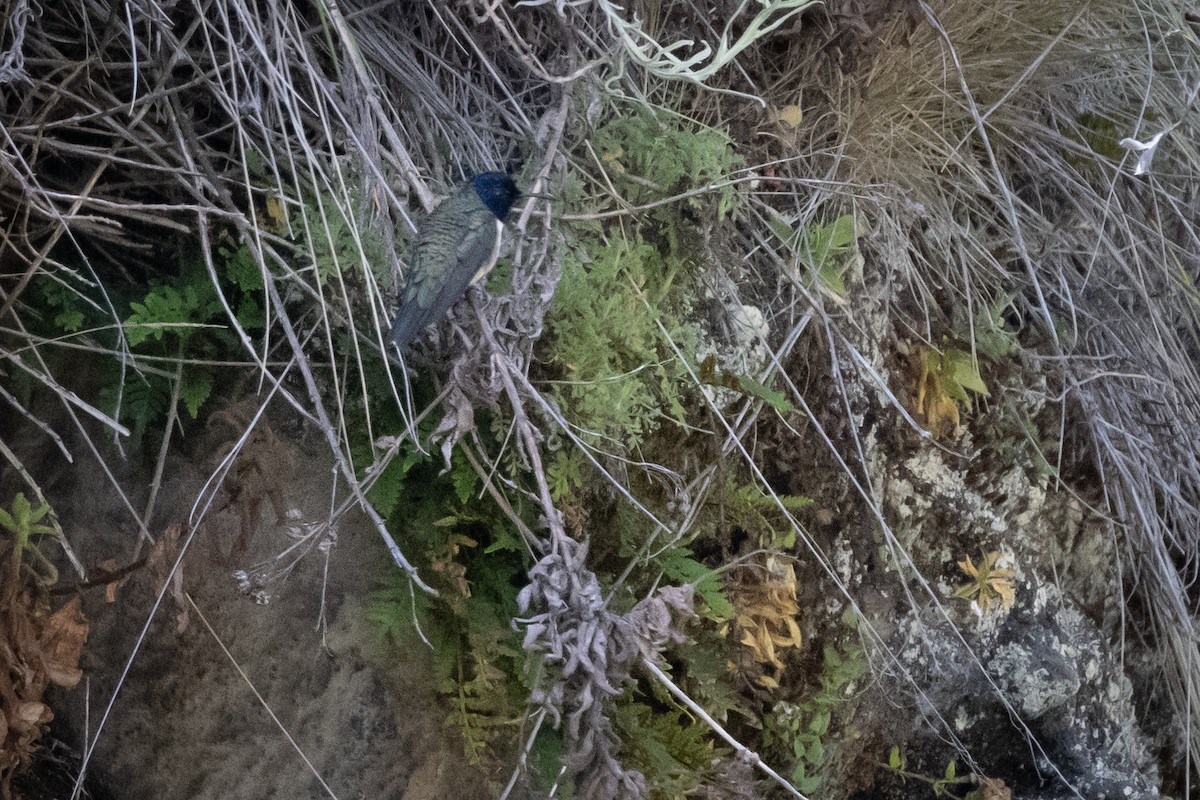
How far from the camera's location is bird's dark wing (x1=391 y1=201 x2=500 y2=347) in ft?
4.86

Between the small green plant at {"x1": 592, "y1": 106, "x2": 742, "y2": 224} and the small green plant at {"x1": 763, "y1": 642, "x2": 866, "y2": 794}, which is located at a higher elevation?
the small green plant at {"x1": 592, "y1": 106, "x2": 742, "y2": 224}

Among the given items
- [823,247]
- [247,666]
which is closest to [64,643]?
[247,666]

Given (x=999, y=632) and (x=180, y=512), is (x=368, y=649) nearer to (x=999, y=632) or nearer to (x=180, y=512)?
(x=180, y=512)

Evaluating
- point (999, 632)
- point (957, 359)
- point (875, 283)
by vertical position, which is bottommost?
point (999, 632)

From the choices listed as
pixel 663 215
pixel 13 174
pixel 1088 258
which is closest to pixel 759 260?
pixel 663 215

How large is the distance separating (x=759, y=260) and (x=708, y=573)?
74cm

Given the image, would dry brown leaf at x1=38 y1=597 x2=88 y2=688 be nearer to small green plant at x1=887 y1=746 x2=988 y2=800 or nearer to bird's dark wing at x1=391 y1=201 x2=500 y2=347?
bird's dark wing at x1=391 y1=201 x2=500 y2=347

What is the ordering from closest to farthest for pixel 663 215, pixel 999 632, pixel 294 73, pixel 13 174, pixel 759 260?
1. pixel 13 174
2. pixel 294 73
3. pixel 663 215
4. pixel 759 260
5. pixel 999 632

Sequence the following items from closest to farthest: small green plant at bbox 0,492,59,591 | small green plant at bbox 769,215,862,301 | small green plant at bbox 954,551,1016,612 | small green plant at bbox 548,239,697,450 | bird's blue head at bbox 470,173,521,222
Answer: small green plant at bbox 0,492,59,591 < bird's blue head at bbox 470,173,521,222 < small green plant at bbox 548,239,697,450 < small green plant at bbox 769,215,862,301 < small green plant at bbox 954,551,1016,612

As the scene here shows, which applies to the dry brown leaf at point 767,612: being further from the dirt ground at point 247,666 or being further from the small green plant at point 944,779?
the dirt ground at point 247,666

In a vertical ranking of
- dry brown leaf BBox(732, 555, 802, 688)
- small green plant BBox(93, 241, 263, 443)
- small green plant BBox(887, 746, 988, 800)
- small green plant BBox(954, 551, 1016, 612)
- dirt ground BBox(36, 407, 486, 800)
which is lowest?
small green plant BBox(887, 746, 988, 800)

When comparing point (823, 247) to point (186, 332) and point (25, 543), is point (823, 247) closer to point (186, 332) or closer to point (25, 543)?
point (186, 332)

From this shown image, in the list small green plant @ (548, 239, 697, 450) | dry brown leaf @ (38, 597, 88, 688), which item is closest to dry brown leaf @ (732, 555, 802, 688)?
small green plant @ (548, 239, 697, 450)

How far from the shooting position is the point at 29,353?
5.00 feet
